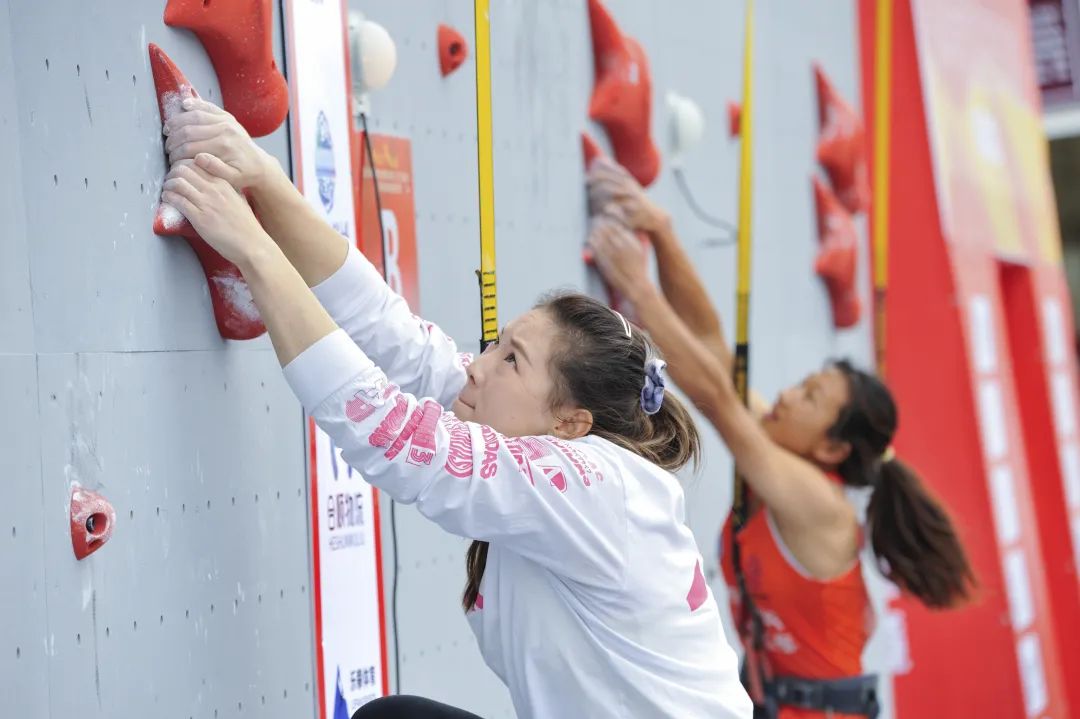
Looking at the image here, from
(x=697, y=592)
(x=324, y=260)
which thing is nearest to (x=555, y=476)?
(x=697, y=592)

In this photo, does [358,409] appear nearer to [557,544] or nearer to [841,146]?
[557,544]

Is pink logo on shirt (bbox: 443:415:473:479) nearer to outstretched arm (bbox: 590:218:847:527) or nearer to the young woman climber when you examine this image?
the young woman climber

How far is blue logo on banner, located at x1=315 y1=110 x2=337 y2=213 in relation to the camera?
1832 millimetres

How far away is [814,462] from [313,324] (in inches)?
60.7

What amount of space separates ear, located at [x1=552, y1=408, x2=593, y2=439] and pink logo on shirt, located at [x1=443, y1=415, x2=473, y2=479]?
0.16 meters

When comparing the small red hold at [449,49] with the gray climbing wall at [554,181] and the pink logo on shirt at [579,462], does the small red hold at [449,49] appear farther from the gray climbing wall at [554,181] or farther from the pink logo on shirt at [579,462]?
the pink logo on shirt at [579,462]

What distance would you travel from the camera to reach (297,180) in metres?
1.79

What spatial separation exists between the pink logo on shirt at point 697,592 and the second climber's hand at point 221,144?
71cm

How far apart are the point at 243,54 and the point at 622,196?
1.16 meters

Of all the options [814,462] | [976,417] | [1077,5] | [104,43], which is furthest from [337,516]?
[1077,5]

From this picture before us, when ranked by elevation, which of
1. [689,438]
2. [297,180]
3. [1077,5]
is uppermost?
[1077,5]

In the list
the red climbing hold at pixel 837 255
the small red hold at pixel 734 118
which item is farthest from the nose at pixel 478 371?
the red climbing hold at pixel 837 255

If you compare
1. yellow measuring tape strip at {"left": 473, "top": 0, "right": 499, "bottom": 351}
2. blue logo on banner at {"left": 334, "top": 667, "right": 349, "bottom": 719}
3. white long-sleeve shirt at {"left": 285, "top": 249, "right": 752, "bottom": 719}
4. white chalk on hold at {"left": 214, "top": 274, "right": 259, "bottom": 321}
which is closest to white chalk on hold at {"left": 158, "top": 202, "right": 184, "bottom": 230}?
white chalk on hold at {"left": 214, "top": 274, "right": 259, "bottom": 321}

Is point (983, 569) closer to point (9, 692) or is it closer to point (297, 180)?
point (297, 180)
